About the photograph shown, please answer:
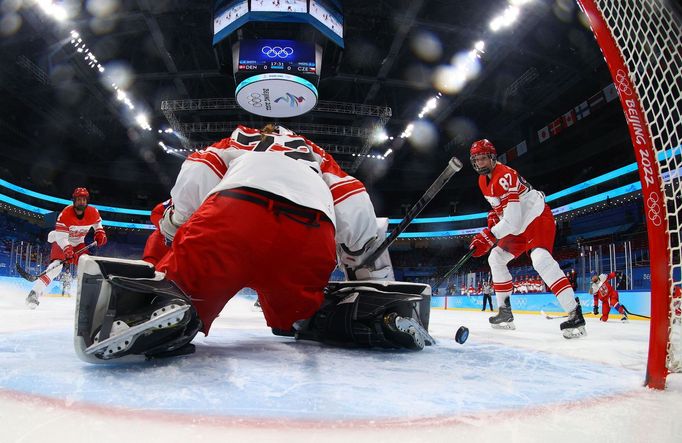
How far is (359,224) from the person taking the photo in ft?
5.93

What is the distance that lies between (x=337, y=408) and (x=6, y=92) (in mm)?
15770

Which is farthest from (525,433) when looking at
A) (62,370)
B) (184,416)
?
(62,370)

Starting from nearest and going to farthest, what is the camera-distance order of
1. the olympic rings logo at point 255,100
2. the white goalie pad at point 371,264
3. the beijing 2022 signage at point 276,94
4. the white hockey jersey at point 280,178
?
the white hockey jersey at point 280,178
the white goalie pad at point 371,264
the beijing 2022 signage at point 276,94
the olympic rings logo at point 255,100

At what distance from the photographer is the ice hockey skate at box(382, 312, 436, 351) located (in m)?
1.68

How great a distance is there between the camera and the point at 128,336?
1.13m

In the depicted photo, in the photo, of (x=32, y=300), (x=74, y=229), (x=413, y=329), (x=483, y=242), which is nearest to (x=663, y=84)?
(x=413, y=329)

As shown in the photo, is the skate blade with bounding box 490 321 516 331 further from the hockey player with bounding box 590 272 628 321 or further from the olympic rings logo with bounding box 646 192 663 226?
the hockey player with bounding box 590 272 628 321

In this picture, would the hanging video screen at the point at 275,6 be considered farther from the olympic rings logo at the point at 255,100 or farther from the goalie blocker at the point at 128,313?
the goalie blocker at the point at 128,313

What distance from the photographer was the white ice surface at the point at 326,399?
654 mm

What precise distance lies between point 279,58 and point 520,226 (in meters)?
6.18

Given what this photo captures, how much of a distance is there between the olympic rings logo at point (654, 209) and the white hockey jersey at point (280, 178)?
98 centimetres

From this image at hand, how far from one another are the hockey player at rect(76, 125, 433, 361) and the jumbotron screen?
6480 millimetres

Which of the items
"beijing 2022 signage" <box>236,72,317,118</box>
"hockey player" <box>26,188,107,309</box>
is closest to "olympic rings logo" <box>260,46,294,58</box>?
"beijing 2022 signage" <box>236,72,317,118</box>

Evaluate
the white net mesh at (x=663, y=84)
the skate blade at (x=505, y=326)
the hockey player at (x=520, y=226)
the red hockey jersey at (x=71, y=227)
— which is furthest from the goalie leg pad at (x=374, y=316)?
the red hockey jersey at (x=71, y=227)
